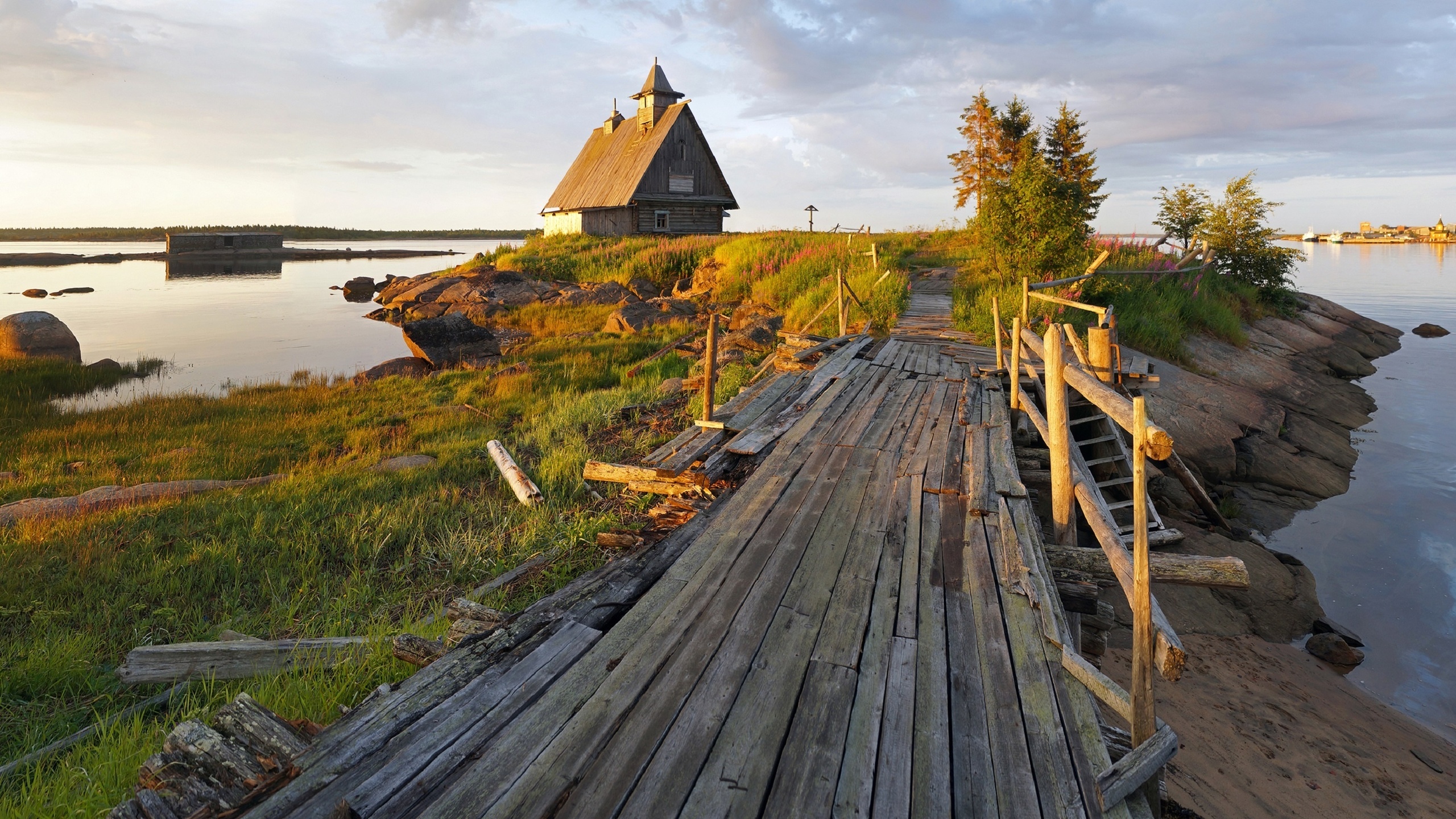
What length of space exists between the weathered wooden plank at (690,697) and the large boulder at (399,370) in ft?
48.0

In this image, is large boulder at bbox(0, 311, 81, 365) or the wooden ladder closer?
the wooden ladder

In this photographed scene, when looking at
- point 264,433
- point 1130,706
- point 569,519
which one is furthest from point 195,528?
point 1130,706

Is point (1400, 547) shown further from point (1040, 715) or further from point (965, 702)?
point (965, 702)

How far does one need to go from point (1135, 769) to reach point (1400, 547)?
10332 millimetres

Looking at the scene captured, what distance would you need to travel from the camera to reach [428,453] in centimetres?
1025

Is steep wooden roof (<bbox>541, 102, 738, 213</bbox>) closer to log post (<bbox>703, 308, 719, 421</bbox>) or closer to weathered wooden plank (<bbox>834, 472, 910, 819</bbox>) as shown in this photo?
log post (<bbox>703, 308, 719, 421</bbox>)

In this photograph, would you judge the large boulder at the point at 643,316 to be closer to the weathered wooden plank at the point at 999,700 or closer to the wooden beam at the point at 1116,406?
the wooden beam at the point at 1116,406

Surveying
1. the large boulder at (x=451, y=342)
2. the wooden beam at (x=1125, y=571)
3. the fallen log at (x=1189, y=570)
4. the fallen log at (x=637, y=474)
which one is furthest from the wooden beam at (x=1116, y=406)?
the large boulder at (x=451, y=342)

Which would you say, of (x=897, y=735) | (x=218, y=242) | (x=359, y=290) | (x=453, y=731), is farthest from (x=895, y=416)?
(x=218, y=242)

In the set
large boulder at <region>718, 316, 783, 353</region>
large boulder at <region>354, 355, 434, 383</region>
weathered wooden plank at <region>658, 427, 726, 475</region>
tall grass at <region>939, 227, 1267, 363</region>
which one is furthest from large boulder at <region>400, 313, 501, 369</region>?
weathered wooden plank at <region>658, 427, 726, 475</region>

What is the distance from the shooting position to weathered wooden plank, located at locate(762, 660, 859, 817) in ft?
8.52

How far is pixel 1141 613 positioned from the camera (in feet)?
10.6

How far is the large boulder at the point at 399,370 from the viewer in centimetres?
1741

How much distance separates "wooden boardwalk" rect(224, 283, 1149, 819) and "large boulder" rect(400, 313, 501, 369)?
14.9 m
